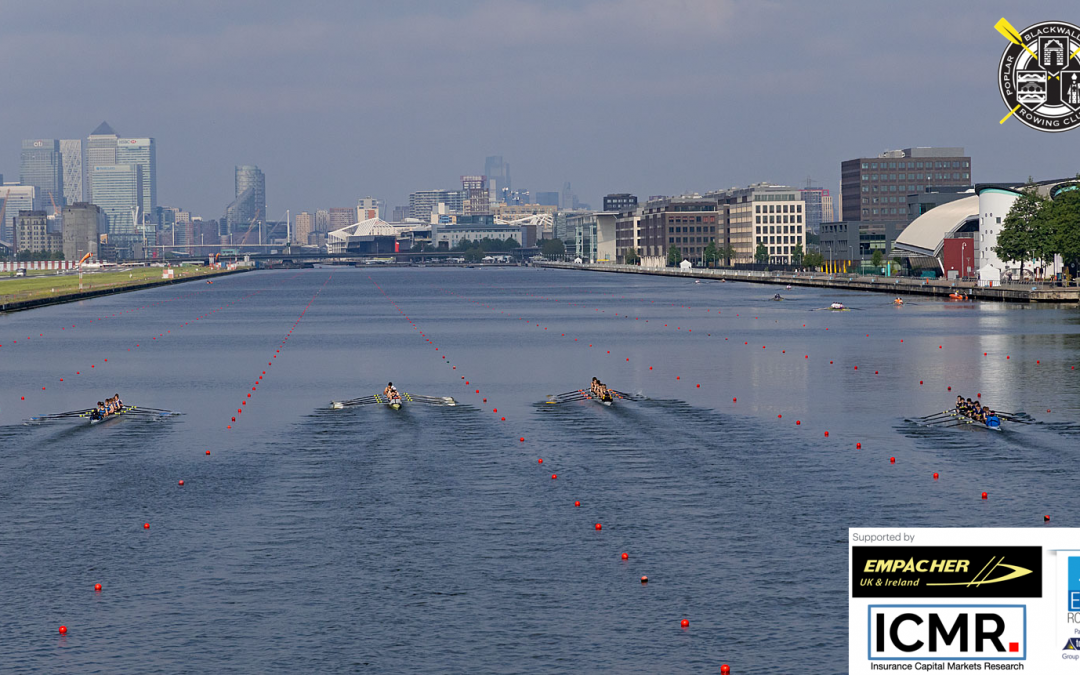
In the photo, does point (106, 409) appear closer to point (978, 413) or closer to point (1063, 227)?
point (978, 413)

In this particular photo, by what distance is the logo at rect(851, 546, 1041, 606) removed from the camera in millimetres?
13875

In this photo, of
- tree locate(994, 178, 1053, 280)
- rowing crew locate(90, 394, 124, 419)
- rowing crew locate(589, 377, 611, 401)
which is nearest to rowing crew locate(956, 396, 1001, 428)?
rowing crew locate(589, 377, 611, 401)

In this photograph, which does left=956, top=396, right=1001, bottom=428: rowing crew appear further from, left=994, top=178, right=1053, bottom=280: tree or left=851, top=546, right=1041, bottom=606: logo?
left=994, top=178, right=1053, bottom=280: tree

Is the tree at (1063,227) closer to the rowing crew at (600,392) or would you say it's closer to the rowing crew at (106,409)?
the rowing crew at (600,392)

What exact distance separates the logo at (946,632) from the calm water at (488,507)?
11.7 meters

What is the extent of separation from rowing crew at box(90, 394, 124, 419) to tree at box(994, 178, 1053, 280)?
485 feet

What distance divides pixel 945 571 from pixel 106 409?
174ft

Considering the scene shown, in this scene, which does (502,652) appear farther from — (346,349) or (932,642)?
(346,349)

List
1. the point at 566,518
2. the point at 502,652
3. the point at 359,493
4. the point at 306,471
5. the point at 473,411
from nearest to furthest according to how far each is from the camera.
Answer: the point at 502,652 < the point at 566,518 < the point at 359,493 < the point at 306,471 < the point at 473,411

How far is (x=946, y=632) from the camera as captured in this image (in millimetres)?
14148

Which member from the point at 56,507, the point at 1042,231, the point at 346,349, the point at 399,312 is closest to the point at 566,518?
the point at 56,507

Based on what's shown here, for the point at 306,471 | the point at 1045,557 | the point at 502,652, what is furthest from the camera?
the point at 306,471

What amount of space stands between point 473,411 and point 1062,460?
1099 inches

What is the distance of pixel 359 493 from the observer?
137ft
